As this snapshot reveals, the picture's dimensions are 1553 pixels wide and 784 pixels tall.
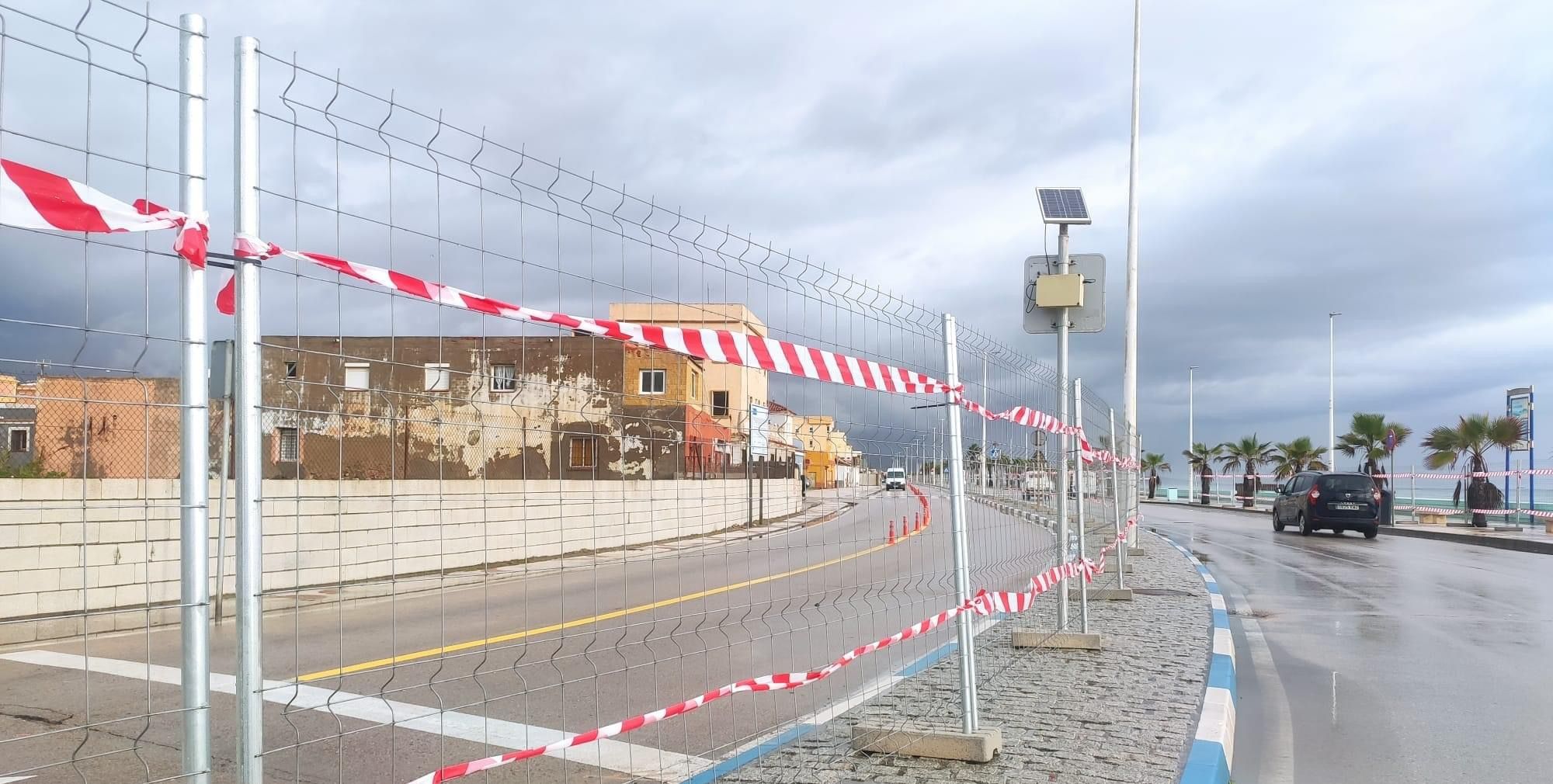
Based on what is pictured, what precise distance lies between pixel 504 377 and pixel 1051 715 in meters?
4.14

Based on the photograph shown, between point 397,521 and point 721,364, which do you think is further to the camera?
point 721,364

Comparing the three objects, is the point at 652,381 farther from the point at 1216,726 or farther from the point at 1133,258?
the point at 1133,258

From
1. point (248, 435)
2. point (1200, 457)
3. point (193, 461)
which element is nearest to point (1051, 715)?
point (248, 435)

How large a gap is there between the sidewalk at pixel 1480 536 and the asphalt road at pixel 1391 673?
19.3 ft

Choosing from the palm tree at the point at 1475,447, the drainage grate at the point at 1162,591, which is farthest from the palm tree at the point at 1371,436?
the drainage grate at the point at 1162,591

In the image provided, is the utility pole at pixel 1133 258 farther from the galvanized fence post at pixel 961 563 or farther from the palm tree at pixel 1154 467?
the palm tree at pixel 1154 467

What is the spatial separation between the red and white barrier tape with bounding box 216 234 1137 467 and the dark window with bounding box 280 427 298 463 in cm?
39

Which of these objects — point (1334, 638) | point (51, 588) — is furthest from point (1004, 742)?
point (1334, 638)

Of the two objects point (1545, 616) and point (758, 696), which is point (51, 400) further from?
point (1545, 616)

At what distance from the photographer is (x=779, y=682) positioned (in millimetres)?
4730

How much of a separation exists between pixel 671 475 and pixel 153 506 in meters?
1.87

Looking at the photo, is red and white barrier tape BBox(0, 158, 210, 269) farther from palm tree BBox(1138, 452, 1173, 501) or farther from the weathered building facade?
palm tree BBox(1138, 452, 1173, 501)

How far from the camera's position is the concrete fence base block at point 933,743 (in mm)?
5293

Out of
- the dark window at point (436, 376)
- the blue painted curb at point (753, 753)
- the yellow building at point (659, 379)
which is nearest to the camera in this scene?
the dark window at point (436, 376)
